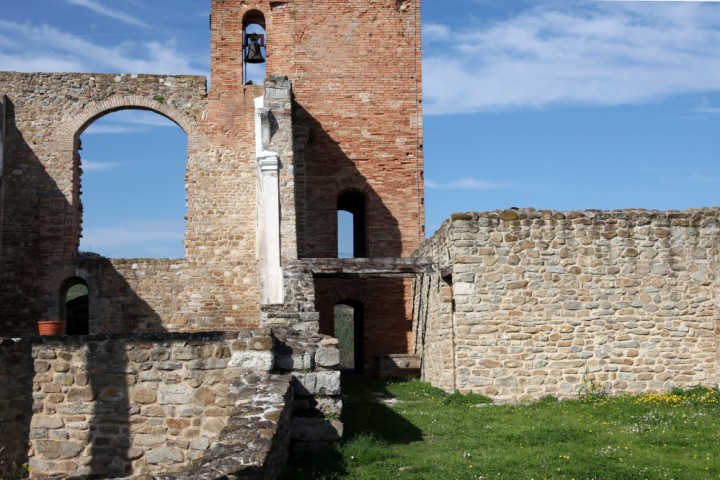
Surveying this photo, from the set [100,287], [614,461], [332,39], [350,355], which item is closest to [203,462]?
[614,461]

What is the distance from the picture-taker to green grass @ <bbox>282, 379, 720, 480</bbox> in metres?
7.09

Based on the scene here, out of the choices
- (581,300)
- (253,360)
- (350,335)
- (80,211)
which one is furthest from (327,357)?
(350,335)

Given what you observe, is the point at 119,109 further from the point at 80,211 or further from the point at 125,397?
the point at 125,397

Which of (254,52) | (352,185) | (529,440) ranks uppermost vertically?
(254,52)

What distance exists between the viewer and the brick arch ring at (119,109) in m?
18.5

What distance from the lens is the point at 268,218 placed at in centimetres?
1658

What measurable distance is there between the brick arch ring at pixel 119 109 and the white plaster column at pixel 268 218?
2467 mm

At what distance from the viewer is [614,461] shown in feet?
24.2

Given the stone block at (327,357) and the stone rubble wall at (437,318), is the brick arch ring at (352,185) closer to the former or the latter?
the stone rubble wall at (437,318)

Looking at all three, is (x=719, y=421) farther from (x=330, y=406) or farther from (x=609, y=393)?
(x=330, y=406)

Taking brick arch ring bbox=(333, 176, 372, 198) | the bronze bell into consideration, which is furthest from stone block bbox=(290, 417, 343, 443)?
the bronze bell

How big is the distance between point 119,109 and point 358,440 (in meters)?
13.2

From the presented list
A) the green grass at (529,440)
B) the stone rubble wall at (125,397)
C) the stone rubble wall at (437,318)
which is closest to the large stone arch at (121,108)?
the stone rubble wall at (437,318)

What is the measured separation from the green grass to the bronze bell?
11.2 meters
